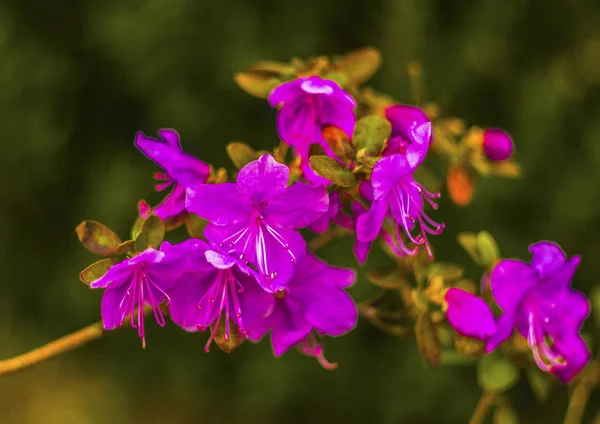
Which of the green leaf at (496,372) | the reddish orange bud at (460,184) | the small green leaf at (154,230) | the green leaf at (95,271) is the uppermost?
the small green leaf at (154,230)

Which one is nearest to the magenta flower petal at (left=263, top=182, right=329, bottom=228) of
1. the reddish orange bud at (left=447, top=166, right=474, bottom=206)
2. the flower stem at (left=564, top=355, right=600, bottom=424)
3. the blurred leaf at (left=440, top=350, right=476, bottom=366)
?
the reddish orange bud at (left=447, top=166, right=474, bottom=206)

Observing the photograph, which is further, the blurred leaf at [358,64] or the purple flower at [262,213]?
the blurred leaf at [358,64]

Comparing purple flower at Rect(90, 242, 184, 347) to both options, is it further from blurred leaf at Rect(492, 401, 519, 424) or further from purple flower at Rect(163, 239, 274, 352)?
blurred leaf at Rect(492, 401, 519, 424)

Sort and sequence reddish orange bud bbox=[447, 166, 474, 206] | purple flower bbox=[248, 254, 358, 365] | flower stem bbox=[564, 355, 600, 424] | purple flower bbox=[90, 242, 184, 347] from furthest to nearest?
1. flower stem bbox=[564, 355, 600, 424]
2. reddish orange bud bbox=[447, 166, 474, 206]
3. purple flower bbox=[248, 254, 358, 365]
4. purple flower bbox=[90, 242, 184, 347]

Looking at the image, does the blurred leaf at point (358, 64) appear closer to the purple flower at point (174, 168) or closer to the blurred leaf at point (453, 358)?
the purple flower at point (174, 168)

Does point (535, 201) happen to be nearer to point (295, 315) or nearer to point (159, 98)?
point (159, 98)

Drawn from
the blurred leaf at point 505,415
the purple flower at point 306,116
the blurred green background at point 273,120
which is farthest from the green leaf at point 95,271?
the blurred green background at point 273,120

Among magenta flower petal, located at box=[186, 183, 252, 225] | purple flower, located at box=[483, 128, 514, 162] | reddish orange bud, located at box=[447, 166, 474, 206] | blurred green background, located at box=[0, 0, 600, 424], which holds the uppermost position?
magenta flower petal, located at box=[186, 183, 252, 225]

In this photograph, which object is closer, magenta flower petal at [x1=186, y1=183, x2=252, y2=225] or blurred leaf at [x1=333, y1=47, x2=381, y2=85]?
magenta flower petal at [x1=186, y1=183, x2=252, y2=225]
